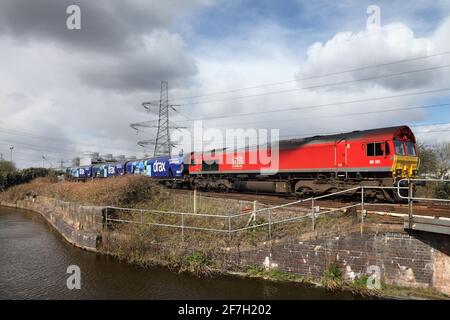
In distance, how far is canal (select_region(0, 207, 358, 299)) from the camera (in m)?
11.2

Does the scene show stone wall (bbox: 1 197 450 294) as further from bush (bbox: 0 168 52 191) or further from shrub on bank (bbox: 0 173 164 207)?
bush (bbox: 0 168 52 191)

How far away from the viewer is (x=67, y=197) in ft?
84.0

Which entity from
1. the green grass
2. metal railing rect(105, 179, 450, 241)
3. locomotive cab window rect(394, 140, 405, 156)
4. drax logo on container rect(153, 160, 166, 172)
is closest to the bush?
drax logo on container rect(153, 160, 166, 172)

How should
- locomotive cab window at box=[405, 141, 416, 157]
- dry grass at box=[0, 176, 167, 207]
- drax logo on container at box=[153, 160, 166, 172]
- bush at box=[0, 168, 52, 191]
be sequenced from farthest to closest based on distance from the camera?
bush at box=[0, 168, 52, 191]
drax logo on container at box=[153, 160, 166, 172]
dry grass at box=[0, 176, 167, 207]
locomotive cab window at box=[405, 141, 416, 157]

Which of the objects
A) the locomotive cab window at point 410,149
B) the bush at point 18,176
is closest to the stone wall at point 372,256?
the locomotive cab window at point 410,149

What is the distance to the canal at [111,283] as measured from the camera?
11164 millimetres

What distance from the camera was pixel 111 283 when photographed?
12.4m

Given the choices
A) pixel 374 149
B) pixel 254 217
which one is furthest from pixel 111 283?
pixel 374 149

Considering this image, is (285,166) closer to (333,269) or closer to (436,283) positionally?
(333,269)

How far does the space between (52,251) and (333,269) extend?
12449mm

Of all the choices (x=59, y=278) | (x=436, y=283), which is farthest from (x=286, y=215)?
(x=59, y=278)

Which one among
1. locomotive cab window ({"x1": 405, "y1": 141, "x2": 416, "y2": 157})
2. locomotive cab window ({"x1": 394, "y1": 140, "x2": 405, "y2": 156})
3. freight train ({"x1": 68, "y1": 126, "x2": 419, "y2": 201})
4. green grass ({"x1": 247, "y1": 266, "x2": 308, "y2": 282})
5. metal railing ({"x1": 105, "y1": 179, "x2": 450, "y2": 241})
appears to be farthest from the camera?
locomotive cab window ({"x1": 405, "y1": 141, "x2": 416, "y2": 157})

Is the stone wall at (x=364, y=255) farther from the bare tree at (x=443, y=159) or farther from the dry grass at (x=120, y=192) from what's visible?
the bare tree at (x=443, y=159)

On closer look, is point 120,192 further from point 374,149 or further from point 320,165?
point 374,149
